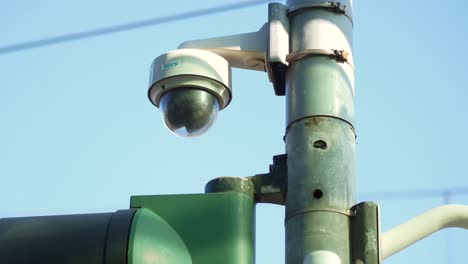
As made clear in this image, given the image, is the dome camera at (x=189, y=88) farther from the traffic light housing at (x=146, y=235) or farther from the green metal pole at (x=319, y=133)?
the traffic light housing at (x=146, y=235)

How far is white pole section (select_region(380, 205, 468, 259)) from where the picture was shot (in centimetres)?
322

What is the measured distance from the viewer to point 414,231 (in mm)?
3225

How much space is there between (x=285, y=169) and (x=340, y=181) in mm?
214

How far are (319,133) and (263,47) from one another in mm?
478

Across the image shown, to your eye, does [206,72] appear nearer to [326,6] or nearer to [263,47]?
[263,47]

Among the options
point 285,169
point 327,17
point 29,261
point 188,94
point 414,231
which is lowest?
point 29,261

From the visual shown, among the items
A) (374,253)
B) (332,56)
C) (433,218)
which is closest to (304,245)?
(374,253)

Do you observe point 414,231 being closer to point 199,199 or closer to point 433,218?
point 433,218

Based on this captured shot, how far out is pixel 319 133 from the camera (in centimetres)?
340

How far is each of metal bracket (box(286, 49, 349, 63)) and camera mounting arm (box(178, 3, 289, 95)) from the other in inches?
1.0

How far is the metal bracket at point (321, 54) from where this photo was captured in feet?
11.7

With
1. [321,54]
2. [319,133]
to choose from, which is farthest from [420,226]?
[321,54]

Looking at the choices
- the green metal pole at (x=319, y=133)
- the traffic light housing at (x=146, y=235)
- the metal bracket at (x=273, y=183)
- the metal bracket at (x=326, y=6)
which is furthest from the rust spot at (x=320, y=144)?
the metal bracket at (x=326, y=6)

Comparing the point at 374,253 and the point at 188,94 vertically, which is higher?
the point at 188,94
